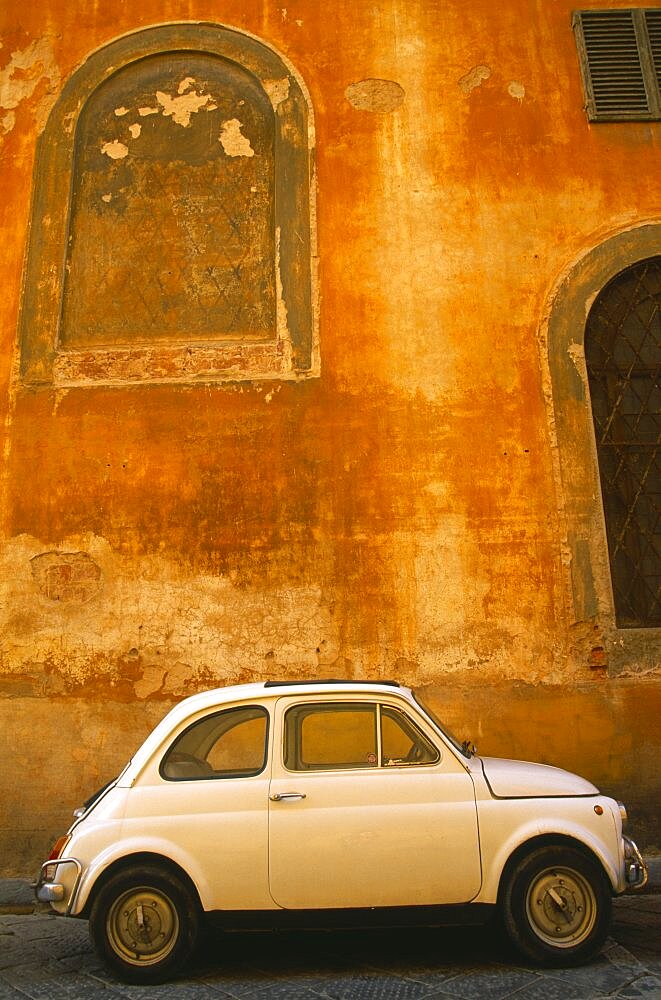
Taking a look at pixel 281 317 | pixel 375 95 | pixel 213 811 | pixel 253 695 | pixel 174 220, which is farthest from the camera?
pixel 375 95

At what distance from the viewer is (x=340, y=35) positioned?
7.64 m

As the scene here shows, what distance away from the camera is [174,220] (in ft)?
24.2

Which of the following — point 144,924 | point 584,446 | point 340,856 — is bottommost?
point 144,924

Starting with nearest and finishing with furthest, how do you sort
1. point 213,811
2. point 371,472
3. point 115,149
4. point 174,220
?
point 213,811
point 371,472
point 174,220
point 115,149

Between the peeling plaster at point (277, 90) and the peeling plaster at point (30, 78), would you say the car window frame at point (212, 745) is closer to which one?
the peeling plaster at point (277, 90)

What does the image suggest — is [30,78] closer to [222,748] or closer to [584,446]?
[584,446]

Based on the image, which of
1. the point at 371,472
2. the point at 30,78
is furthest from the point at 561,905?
the point at 30,78

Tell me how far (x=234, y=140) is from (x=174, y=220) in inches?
39.5

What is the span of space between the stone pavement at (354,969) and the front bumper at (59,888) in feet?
1.29

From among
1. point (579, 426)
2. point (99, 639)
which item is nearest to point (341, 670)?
point (99, 639)

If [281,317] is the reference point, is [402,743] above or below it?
below

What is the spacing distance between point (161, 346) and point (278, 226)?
1.53 m

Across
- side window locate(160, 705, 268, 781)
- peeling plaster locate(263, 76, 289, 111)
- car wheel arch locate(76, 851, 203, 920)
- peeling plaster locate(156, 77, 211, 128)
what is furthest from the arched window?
peeling plaster locate(156, 77, 211, 128)

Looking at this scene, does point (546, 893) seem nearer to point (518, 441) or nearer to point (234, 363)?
point (518, 441)
